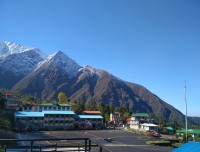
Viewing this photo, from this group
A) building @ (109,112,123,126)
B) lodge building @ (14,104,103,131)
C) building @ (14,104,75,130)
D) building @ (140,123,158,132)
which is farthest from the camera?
building @ (109,112,123,126)

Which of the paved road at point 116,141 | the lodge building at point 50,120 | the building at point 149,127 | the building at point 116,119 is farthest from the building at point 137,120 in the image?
the paved road at point 116,141

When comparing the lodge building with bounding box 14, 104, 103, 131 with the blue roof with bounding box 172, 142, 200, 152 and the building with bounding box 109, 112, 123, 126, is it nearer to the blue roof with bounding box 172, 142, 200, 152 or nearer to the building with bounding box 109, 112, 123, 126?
the building with bounding box 109, 112, 123, 126

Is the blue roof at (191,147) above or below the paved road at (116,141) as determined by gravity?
above

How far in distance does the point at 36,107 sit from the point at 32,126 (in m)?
20.0

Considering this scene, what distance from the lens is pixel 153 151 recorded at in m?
42.8

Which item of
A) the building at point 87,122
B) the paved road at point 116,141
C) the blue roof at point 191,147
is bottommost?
the paved road at point 116,141

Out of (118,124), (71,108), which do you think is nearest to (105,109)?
(118,124)

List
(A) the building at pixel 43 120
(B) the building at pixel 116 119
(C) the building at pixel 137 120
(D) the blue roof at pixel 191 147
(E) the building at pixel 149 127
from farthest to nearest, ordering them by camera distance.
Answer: (B) the building at pixel 116 119
(C) the building at pixel 137 120
(E) the building at pixel 149 127
(A) the building at pixel 43 120
(D) the blue roof at pixel 191 147

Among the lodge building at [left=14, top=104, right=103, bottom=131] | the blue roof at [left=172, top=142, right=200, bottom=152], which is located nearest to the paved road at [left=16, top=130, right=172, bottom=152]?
the lodge building at [left=14, top=104, right=103, bottom=131]

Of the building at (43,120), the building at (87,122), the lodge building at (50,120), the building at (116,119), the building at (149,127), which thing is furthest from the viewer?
the building at (116,119)

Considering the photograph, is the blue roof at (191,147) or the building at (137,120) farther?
the building at (137,120)

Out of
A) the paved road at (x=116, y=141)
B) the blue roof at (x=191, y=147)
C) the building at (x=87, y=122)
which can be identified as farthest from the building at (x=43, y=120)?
the blue roof at (x=191, y=147)

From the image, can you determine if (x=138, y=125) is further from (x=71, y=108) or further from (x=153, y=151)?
(x=153, y=151)

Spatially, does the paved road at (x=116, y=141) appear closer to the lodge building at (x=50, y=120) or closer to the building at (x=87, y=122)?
the lodge building at (x=50, y=120)
